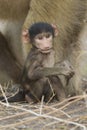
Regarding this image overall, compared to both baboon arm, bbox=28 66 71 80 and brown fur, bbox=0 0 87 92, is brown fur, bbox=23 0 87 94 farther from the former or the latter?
baboon arm, bbox=28 66 71 80

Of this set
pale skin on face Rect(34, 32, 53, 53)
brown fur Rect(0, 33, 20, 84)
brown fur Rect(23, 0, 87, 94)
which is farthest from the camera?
brown fur Rect(0, 33, 20, 84)

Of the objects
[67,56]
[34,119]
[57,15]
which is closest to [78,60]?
[67,56]

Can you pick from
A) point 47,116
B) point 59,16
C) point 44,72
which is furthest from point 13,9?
point 47,116

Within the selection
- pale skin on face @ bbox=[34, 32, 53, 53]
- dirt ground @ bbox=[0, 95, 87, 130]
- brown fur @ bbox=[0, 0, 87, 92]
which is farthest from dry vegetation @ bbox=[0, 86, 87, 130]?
brown fur @ bbox=[0, 0, 87, 92]

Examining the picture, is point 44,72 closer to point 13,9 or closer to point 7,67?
point 13,9

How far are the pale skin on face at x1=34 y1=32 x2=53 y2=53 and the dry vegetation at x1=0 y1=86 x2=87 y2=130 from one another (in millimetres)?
376

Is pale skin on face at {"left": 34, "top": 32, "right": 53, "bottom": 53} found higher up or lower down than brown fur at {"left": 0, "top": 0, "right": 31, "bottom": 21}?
lower down

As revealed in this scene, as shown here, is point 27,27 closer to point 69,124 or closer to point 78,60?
point 78,60

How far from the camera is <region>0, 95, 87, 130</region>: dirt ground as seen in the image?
167 inches

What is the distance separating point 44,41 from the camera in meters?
4.67

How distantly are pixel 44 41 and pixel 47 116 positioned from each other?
0.68 m

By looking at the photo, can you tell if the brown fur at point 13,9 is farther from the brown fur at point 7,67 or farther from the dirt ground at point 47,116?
the dirt ground at point 47,116

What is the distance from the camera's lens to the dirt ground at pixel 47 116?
4246 mm

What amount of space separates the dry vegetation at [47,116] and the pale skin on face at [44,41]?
14.8 inches
